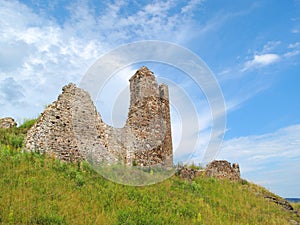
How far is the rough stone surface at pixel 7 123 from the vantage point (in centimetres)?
1955

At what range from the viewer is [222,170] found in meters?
22.7

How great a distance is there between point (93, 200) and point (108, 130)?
24.9 feet

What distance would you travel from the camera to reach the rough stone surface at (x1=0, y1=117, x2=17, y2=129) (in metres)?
19.6

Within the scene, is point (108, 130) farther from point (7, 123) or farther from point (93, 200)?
point (93, 200)

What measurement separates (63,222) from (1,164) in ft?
15.3

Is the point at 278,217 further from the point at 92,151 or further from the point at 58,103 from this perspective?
the point at 58,103

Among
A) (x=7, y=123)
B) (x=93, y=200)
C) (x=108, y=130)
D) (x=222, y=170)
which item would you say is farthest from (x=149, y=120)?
(x=93, y=200)

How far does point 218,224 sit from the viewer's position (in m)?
10.4

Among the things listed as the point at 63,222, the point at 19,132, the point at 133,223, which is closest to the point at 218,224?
the point at 133,223

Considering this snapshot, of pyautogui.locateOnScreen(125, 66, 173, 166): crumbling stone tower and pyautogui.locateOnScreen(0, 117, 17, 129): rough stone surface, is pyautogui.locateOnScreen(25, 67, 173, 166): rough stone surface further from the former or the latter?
pyautogui.locateOnScreen(0, 117, 17, 129): rough stone surface

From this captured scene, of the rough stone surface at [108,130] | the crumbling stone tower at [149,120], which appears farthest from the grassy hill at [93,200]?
the crumbling stone tower at [149,120]

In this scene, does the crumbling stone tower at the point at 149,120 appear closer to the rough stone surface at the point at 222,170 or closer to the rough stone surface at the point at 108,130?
the rough stone surface at the point at 108,130

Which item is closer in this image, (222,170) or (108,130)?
(108,130)

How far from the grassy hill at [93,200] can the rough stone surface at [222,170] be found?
6.26 m
